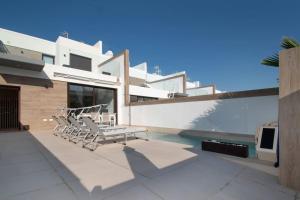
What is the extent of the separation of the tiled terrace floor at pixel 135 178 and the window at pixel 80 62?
42.3ft

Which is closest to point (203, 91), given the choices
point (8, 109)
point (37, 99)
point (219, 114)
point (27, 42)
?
point (219, 114)

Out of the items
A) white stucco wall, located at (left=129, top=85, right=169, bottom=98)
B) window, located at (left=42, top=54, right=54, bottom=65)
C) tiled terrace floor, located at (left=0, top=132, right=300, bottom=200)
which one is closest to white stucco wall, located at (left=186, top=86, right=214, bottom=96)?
white stucco wall, located at (left=129, top=85, right=169, bottom=98)

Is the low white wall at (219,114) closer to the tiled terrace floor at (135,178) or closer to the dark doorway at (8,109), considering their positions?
the tiled terrace floor at (135,178)

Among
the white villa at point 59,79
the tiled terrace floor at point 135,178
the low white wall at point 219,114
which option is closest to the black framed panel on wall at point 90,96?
the white villa at point 59,79

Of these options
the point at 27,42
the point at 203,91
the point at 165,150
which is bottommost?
the point at 165,150

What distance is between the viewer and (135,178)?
275 centimetres

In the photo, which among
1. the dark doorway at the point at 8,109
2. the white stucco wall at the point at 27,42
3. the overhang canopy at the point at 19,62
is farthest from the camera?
the white stucco wall at the point at 27,42

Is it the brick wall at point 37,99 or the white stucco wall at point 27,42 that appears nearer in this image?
the brick wall at point 37,99

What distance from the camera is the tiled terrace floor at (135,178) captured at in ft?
7.32

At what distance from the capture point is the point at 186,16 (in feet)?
36.1

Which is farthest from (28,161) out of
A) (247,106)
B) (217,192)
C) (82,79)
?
(82,79)

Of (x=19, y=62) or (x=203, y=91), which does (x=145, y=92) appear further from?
(x=203, y=91)

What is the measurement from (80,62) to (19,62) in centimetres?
832

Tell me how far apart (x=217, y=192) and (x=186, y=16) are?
443 inches
